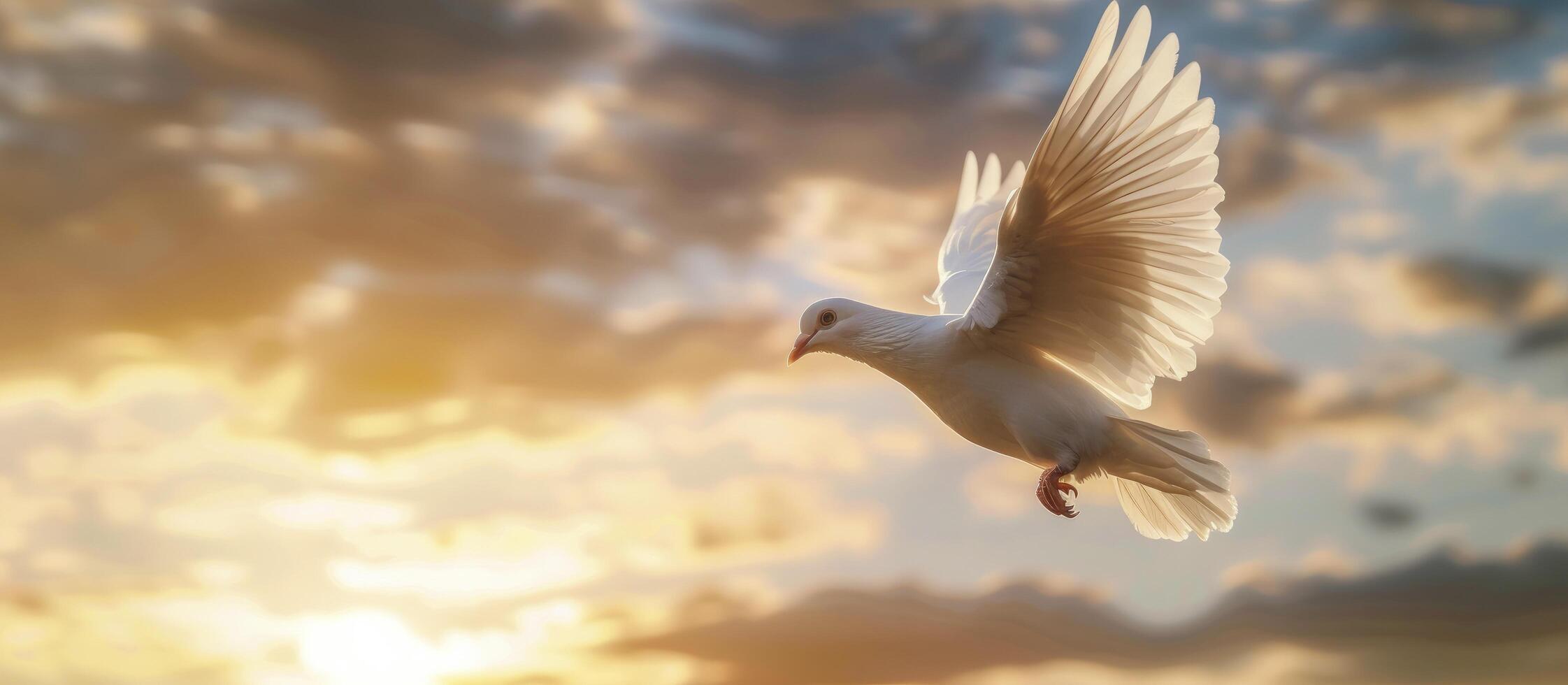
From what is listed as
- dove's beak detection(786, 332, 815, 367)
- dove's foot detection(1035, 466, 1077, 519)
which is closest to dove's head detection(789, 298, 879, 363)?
dove's beak detection(786, 332, 815, 367)

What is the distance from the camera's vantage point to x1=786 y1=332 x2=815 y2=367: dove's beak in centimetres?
847

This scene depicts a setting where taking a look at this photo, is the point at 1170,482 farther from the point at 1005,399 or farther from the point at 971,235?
the point at 971,235

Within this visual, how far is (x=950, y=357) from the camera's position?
7.50m

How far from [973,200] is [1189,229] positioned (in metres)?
4.43

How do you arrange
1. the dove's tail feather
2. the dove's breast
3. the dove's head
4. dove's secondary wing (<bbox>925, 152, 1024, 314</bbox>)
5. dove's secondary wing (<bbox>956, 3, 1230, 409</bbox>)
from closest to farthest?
1. dove's secondary wing (<bbox>956, 3, 1230, 409</bbox>)
2. the dove's breast
3. the dove's tail feather
4. the dove's head
5. dove's secondary wing (<bbox>925, 152, 1024, 314</bbox>)

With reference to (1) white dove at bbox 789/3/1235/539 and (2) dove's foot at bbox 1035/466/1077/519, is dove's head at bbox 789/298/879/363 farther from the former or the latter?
(2) dove's foot at bbox 1035/466/1077/519

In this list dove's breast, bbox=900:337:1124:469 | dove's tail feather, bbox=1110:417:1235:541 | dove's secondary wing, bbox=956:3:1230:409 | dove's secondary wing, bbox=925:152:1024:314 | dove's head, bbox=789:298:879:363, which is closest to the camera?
dove's secondary wing, bbox=956:3:1230:409

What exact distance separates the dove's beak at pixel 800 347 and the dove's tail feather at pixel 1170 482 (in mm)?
2381

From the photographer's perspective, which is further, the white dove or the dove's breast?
the dove's breast

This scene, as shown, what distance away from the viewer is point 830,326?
8.44m

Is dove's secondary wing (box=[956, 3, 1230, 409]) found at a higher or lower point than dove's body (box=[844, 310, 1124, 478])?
higher

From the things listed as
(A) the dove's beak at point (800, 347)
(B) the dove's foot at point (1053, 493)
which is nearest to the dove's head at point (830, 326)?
(A) the dove's beak at point (800, 347)

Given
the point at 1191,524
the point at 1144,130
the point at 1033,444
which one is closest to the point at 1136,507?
the point at 1191,524

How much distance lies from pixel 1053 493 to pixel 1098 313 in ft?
4.16
